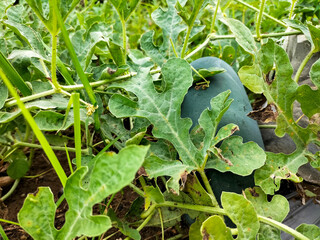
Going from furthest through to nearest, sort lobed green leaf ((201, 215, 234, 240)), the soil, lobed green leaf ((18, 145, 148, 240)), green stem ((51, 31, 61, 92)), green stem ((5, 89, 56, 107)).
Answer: the soil
green stem ((5, 89, 56, 107))
green stem ((51, 31, 61, 92))
lobed green leaf ((201, 215, 234, 240))
lobed green leaf ((18, 145, 148, 240))

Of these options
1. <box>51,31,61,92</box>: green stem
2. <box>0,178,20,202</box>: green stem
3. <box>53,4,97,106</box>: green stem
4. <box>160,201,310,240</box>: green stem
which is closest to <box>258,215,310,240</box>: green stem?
<box>160,201,310,240</box>: green stem

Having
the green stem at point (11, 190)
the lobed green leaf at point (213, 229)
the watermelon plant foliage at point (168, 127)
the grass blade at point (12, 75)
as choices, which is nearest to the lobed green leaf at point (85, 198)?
the watermelon plant foliage at point (168, 127)

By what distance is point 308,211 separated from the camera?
42.4 inches

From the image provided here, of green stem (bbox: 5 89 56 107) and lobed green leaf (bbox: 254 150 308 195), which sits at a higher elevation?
green stem (bbox: 5 89 56 107)

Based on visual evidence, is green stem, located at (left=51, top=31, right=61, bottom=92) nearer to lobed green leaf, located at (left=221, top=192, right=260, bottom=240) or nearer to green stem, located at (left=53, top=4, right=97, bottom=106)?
green stem, located at (left=53, top=4, right=97, bottom=106)

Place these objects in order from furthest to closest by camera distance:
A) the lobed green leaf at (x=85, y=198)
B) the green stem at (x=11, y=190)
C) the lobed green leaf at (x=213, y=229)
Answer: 1. the green stem at (x=11, y=190)
2. the lobed green leaf at (x=213, y=229)
3. the lobed green leaf at (x=85, y=198)

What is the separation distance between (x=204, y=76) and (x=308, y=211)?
1.78 ft

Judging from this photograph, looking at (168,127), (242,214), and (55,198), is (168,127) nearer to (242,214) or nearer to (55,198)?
(242,214)

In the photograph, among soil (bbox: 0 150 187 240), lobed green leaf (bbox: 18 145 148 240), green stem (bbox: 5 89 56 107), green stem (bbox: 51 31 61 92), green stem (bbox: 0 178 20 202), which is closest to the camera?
lobed green leaf (bbox: 18 145 148 240)

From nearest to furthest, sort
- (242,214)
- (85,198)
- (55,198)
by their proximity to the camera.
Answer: (85,198) → (242,214) → (55,198)

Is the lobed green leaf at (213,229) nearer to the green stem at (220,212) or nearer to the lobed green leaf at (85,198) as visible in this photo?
the green stem at (220,212)

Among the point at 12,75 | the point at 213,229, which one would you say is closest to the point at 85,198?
the point at 213,229

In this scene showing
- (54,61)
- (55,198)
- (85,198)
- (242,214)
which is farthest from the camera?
(55,198)

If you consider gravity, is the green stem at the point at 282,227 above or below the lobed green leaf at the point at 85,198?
below
